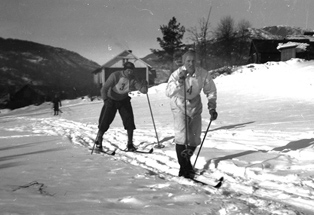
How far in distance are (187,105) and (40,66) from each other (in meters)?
88.2

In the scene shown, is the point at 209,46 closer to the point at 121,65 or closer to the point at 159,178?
the point at 121,65

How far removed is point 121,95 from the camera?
→ 638cm

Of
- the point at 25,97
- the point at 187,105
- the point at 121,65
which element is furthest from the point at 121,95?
the point at 25,97

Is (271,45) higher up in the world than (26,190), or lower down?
higher up

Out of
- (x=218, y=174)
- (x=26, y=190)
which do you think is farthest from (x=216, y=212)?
(x=26, y=190)

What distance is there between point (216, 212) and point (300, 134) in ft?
17.1

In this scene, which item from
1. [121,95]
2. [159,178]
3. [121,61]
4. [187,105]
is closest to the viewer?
[159,178]

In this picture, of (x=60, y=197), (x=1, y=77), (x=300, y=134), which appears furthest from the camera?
(x=1, y=77)

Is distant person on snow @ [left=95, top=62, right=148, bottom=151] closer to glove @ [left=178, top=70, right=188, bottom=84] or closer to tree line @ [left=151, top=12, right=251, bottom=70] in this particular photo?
glove @ [left=178, top=70, right=188, bottom=84]

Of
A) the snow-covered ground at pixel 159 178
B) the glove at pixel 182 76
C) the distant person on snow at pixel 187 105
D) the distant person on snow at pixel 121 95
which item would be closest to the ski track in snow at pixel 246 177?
the snow-covered ground at pixel 159 178

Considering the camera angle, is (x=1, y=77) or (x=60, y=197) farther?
(x=1, y=77)

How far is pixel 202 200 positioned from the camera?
2.96m

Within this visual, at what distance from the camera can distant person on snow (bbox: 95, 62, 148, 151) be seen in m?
6.18

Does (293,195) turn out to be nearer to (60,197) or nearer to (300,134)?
(60,197)
